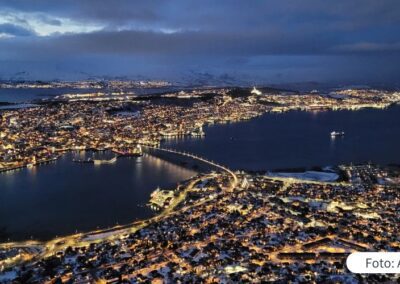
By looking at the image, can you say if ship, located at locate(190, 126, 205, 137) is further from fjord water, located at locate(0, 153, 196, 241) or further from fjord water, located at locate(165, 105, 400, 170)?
fjord water, located at locate(0, 153, 196, 241)

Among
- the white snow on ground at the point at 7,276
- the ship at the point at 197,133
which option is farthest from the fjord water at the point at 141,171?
the white snow on ground at the point at 7,276

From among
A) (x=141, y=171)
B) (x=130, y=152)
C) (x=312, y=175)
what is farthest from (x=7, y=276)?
(x=130, y=152)

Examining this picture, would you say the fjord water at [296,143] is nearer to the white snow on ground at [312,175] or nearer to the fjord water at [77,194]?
the white snow on ground at [312,175]

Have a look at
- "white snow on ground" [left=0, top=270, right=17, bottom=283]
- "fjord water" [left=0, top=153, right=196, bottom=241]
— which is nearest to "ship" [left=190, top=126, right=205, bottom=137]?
"fjord water" [left=0, top=153, right=196, bottom=241]

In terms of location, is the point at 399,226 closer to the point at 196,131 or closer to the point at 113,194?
the point at 113,194

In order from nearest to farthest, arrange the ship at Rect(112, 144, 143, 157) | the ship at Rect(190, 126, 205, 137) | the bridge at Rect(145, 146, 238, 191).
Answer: the bridge at Rect(145, 146, 238, 191)
the ship at Rect(112, 144, 143, 157)
the ship at Rect(190, 126, 205, 137)

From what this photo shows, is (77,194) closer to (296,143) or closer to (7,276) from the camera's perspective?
(7,276)

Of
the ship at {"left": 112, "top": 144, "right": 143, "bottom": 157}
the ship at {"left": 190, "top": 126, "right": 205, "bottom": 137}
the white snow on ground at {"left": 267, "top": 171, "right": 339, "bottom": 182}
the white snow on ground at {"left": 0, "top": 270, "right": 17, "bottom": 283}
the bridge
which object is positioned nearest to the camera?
the white snow on ground at {"left": 0, "top": 270, "right": 17, "bottom": 283}
